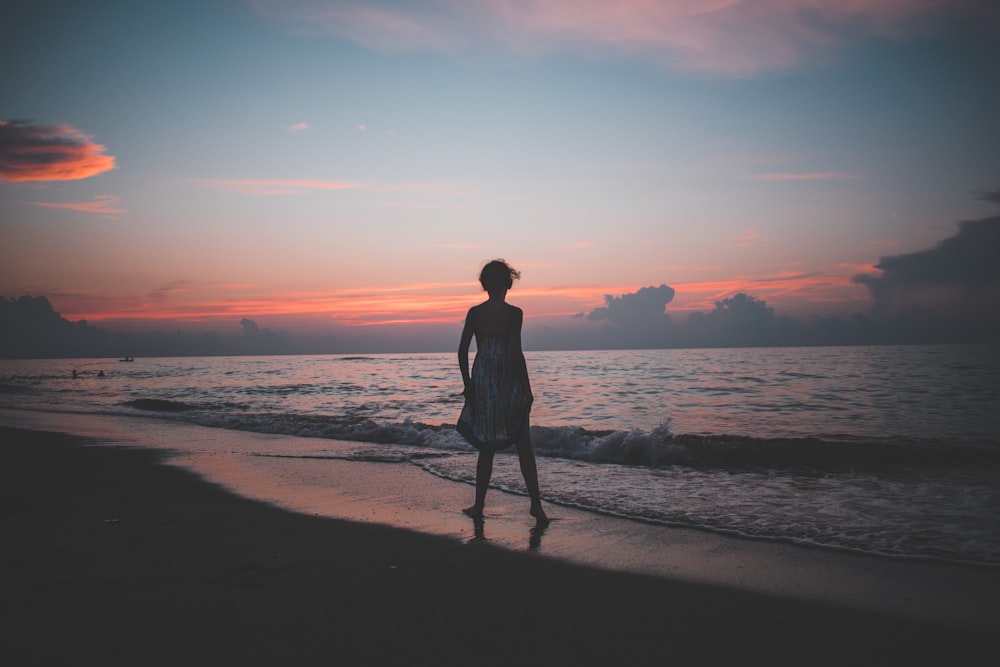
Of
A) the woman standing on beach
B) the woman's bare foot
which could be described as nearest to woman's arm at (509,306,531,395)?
the woman standing on beach

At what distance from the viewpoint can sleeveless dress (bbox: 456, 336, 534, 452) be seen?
5340 mm

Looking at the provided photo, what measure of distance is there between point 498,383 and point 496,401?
0.16 meters

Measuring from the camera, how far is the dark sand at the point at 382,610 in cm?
257

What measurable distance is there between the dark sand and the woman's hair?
222 centimetres

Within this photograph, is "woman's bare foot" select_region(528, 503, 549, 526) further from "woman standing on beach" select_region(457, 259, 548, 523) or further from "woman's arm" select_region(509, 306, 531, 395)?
"woman's arm" select_region(509, 306, 531, 395)

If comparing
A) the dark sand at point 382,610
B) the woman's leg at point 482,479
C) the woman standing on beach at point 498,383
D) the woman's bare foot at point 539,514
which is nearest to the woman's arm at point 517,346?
the woman standing on beach at point 498,383

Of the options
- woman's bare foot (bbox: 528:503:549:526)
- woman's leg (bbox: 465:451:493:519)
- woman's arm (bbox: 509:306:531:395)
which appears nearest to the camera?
woman's bare foot (bbox: 528:503:549:526)

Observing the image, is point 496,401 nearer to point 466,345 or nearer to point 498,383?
point 498,383

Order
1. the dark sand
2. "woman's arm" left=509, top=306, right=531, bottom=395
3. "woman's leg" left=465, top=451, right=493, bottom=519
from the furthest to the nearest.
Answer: "woman's leg" left=465, top=451, right=493, bottom=519, "woman's arm" left=509, top=306, right=531, bottom=395, the dark sand

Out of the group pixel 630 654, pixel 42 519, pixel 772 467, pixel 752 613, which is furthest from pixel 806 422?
pixel 42 519

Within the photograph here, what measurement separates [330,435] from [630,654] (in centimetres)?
1146

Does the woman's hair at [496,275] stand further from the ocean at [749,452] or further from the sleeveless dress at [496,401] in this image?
the ocean at [749,452]

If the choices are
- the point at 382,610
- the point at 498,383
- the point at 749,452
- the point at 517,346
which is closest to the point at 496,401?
the point at 498,383

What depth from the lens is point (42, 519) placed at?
4.91m
